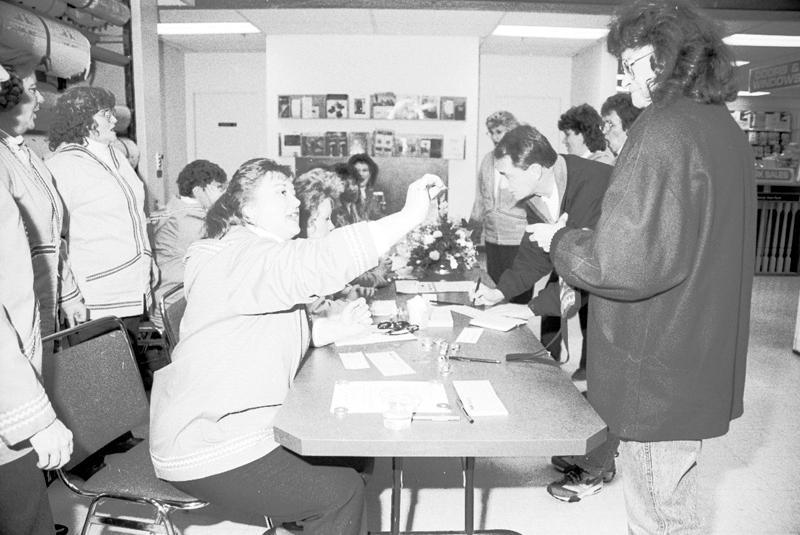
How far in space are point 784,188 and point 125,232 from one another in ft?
26.7

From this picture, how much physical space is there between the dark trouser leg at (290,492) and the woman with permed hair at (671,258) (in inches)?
28.5

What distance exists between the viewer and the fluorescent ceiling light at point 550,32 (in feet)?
25.7

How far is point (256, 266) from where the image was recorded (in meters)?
1.72

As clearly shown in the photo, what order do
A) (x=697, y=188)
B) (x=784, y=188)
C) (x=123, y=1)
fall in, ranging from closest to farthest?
(x=697, y=188), (x=123, y=1), (x=784, y=188)

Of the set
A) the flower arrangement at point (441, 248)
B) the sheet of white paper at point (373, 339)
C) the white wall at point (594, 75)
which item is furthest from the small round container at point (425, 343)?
the white wall at point (594, 75)

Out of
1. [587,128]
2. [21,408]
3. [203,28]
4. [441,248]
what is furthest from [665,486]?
[203,28]

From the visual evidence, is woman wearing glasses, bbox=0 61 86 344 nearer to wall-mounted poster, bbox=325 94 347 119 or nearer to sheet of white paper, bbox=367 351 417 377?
sheet of white paper, bbox=367 351 417 377

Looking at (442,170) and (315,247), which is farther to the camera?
(442,170)

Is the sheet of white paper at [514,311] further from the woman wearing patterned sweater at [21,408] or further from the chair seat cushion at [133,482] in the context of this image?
the woman wearing patterned sweater at [21,408]

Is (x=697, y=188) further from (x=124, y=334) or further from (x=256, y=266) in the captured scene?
(x=124, y=334)

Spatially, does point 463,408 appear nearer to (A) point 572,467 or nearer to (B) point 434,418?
(B) point 434,418

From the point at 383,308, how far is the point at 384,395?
114cm

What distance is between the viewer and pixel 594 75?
888 cm

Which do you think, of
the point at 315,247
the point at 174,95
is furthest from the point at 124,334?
the point at 174,95
